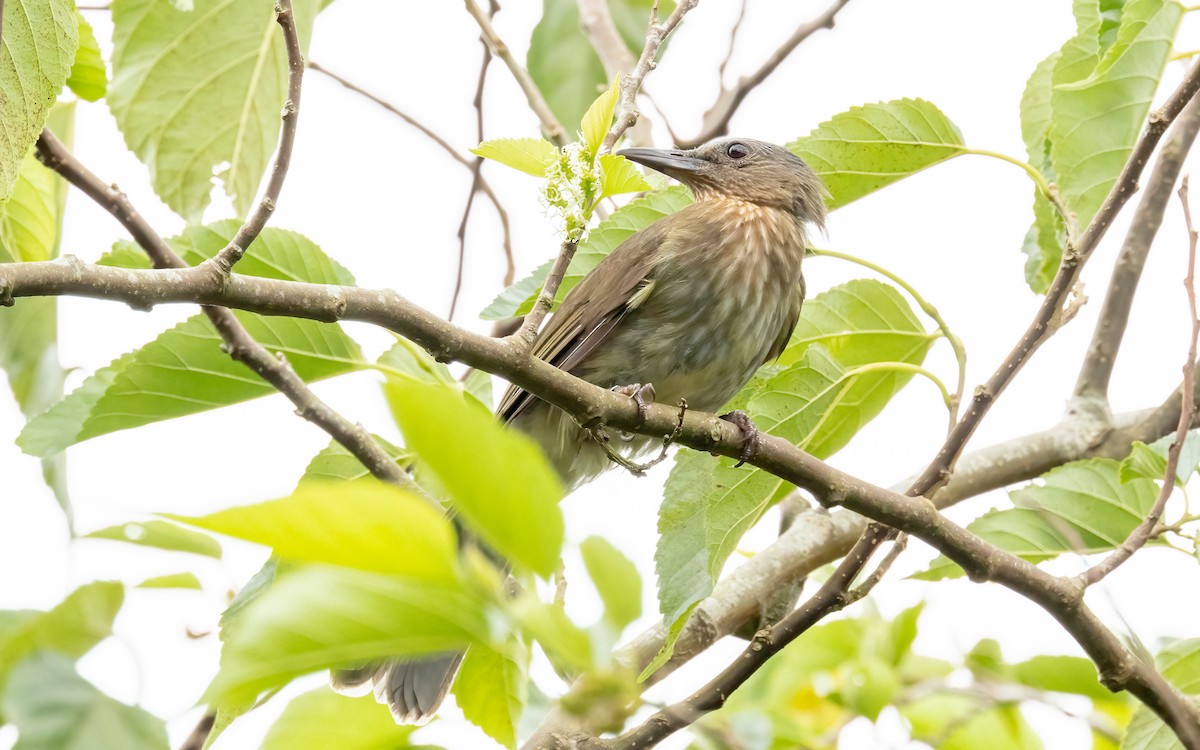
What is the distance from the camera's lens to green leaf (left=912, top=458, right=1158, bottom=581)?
3.08m

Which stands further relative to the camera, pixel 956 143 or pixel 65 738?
pixel 956 143

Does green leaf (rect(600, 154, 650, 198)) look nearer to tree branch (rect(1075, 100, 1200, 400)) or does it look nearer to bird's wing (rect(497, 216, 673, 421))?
bird's wing (rect(497, 216, 673, 421))

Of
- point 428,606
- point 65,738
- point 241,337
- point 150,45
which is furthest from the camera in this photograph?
point 150,45

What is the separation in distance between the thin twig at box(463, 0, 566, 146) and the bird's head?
489 millimetres

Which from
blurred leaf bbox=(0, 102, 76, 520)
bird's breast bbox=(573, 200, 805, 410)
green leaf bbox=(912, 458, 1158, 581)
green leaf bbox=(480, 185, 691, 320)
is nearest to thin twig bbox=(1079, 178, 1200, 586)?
green leaf bbox=(912, 458, 1158, 581)

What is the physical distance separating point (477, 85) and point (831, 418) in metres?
1.87

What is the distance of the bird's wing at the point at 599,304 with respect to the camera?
3848 mm

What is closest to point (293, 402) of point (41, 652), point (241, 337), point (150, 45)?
point (241, 337)

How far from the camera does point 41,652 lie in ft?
8.79

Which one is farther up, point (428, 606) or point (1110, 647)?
point (428, 606)

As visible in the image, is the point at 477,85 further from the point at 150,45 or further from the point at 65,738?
the point at 65,738

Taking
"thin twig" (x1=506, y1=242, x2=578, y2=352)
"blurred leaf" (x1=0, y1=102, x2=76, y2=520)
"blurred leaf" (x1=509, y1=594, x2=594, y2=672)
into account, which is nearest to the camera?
"blurred leaf" (x1=509, y1=594, x2=594, y2=672)

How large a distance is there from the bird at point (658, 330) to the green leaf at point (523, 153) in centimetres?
148

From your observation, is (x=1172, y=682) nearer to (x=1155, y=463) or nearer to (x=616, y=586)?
(x=1155, y=463)
